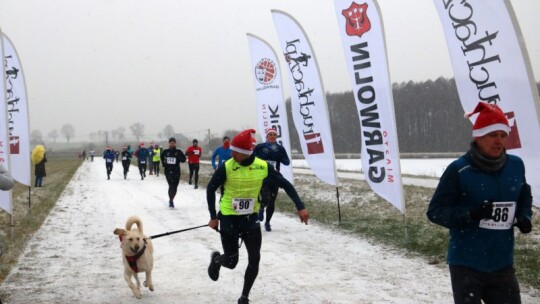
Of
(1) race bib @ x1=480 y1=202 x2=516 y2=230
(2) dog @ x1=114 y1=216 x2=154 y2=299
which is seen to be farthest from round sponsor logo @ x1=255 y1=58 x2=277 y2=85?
(1) race bib @ x1=480 y1=202 x2=516 y2=230

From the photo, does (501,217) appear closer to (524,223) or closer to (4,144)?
(524,223)

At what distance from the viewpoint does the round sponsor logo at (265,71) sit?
15.3 metres

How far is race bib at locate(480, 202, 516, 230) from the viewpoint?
3.08 metres

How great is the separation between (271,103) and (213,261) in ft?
32.9

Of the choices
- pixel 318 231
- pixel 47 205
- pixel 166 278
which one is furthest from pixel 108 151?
pixel 166 278

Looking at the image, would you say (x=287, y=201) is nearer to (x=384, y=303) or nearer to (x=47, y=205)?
(x=47, y=205)

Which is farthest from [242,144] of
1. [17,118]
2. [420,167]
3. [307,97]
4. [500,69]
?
[420,167]

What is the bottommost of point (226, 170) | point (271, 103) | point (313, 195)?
point (313, 195)

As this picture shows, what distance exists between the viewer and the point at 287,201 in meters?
15.7

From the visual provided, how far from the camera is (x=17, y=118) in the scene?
12117 mm

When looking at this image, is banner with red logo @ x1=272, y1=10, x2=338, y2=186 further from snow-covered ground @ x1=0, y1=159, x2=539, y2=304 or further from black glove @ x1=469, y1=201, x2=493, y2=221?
black glove @ x1=469, y1=201, x2=493, y2=221

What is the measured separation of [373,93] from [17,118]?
8777mm

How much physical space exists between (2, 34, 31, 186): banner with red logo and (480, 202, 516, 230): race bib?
10.6 m

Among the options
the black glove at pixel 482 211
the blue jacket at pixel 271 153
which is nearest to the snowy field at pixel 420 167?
the blue jacket at pixel 271 153
